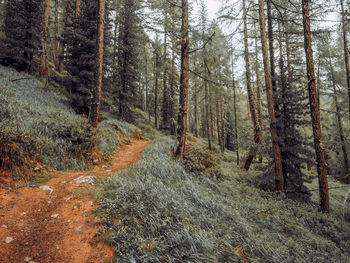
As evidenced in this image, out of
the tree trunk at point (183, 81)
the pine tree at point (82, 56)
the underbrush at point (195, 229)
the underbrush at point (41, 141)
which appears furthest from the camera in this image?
the pine tree at point (82, 56)

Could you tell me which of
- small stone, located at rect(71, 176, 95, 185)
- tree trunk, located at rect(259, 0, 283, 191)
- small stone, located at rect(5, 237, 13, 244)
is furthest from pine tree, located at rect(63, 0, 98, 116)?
tree trunk, located at rect(259, 0, 283, 191)

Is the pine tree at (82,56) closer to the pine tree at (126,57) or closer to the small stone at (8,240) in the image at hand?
the pine tree at (126,57)

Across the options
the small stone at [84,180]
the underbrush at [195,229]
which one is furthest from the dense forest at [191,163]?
the small stone at [84,180]

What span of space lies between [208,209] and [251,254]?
129 cm

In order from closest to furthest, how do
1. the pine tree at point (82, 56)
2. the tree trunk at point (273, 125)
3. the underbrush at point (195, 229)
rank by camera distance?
the underbrush at point (195, 229) → the tree trunk at point (273, 125) → the pine tree at point (82, 56)

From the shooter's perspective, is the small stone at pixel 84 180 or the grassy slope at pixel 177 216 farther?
the small stone at pixel 84 180

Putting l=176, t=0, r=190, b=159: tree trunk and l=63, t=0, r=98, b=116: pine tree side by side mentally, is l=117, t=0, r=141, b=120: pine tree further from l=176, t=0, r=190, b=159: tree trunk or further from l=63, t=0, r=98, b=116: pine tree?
l=176, t=0, r=190, b=159: tree trunk

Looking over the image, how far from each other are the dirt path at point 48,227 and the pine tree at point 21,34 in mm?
15358

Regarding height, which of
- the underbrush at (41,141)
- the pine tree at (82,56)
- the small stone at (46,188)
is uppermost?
the pine tree at (82,56)

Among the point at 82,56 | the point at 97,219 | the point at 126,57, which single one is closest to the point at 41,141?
the point at 97,219

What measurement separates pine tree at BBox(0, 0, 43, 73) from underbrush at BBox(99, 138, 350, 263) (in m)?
16.4

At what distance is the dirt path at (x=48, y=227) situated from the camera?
93.6 inches

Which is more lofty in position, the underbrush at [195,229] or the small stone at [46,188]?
the small stone at [46,188]

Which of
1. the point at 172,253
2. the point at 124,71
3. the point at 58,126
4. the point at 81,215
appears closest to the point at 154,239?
the point at 172,253
